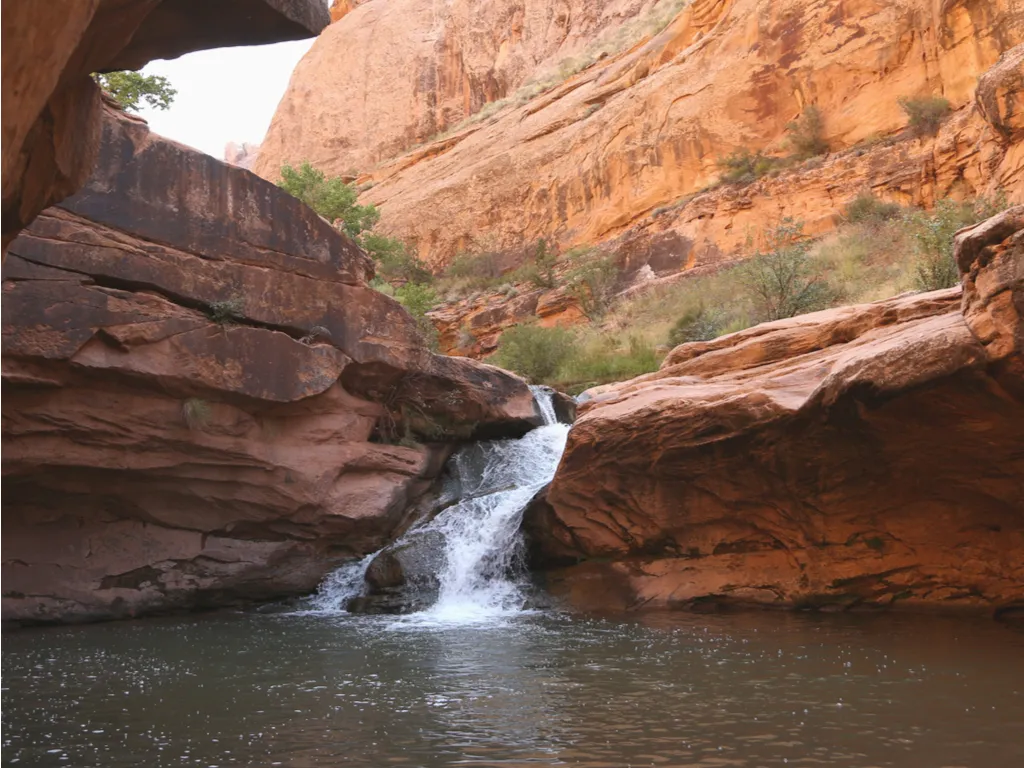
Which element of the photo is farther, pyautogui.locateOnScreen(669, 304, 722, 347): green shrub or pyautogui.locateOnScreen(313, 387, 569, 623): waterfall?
pyautogui.locateOnScreen(669, 304, 722, 347): green shrub

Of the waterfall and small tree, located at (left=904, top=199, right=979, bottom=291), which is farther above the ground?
small tree, located at (left=904, top=199, right=979, bottom=291)

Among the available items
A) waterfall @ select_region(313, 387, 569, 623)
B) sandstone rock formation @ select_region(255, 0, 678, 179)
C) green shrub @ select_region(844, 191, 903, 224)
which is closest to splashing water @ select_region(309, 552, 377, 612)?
waterfall @ select_region(313, 387, 569, 623)

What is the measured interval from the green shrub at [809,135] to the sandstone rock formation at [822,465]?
48.6ft

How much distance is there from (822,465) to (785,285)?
929 centimetres

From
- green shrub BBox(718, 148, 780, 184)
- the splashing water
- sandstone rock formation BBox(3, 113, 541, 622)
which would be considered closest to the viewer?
sandstone rock formation BBox(3, 113, 541, 622)

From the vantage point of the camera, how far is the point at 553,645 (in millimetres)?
8133

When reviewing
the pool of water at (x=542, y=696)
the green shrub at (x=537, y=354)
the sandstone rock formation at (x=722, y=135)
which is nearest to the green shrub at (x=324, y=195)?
the green shrub at (x=537, y=354)

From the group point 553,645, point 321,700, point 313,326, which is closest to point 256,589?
point 313,326

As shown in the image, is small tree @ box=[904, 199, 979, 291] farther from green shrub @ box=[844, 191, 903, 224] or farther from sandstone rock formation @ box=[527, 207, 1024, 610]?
green shrub @ box=[844, 191, 903, 224]

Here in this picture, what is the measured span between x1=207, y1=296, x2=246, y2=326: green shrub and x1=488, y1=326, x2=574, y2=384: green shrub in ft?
35.9

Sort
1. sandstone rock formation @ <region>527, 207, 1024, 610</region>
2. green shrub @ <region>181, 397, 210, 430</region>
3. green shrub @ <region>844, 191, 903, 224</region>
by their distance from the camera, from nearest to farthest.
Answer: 1. sandstone rock formation @ <region>527, 207, 1024, 610</region>
2. green shrub @ <region>181, 397, 210, 430</region>
3. green shrub @ <region>844, 191, 903, 224</region>

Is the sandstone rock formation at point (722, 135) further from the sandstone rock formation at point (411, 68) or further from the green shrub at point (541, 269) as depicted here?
the sandstone rock formation at point (411, 68)

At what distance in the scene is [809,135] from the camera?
2408 centimetres

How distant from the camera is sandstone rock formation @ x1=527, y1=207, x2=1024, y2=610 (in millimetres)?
7547
